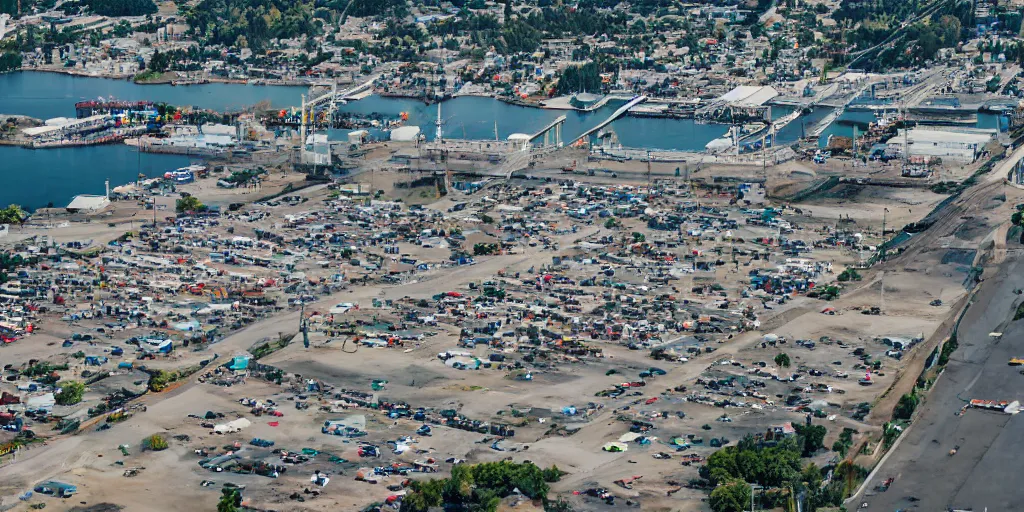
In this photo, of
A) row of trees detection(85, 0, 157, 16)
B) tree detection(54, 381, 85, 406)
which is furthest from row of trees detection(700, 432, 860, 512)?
row of trees detection(85, 0, 157, 16)

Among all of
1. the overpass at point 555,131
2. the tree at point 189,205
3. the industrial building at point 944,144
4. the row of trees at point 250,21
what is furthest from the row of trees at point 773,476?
the row of trees at point 250,21

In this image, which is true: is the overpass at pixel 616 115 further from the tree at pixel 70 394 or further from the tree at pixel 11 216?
the tree at pixel 70 394

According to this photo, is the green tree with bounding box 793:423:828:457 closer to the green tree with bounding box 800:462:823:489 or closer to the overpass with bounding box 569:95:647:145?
the green tree with bounding box 800:462:823:489

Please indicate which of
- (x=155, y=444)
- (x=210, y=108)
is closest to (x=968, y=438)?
(x=155, y=444)

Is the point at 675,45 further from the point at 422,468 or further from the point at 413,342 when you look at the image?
the point at 422,468

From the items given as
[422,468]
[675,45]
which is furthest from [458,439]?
[675,45]

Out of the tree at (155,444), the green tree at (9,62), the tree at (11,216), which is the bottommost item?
the green tree at (9,62)
